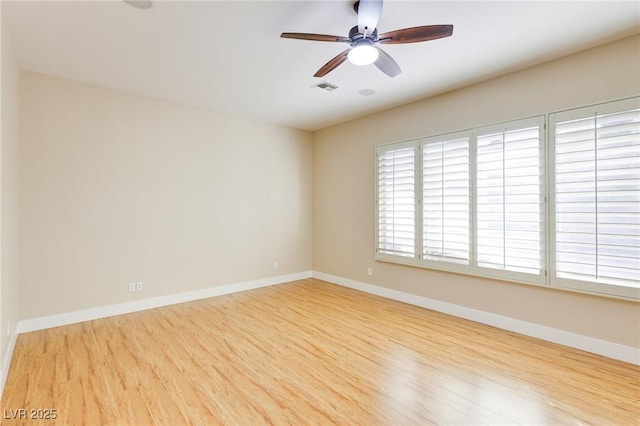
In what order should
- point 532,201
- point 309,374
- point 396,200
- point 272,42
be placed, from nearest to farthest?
point 309,374 < point 272,42 < point 532,201 < point 396,200

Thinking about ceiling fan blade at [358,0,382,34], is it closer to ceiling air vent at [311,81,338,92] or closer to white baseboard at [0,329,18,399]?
ceiling air vent at [311,81,338,92]

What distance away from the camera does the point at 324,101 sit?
443 cm

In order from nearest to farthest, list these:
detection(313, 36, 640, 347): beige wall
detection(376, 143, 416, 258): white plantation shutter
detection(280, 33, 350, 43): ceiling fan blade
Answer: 1. detection(280, 33, 350, 43): ceiling fan blade
2. detection(313, 36, 640, 347): beige wall
3. detection(376, 143, 416, 258): white plantation shutter

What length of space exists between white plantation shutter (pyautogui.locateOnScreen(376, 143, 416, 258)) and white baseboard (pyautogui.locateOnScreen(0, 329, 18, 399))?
169 inches

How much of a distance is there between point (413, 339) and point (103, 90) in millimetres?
4814

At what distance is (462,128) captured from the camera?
389 centimetres

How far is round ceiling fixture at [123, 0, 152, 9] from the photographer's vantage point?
2271 millimetres

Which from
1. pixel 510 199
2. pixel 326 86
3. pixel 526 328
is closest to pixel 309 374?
pixel 526 328

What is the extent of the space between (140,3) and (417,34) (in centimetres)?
209

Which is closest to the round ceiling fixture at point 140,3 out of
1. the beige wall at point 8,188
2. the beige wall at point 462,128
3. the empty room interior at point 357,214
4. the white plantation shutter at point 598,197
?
the empty room interior at point 357,214

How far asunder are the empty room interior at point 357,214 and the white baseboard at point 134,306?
0.08 feet

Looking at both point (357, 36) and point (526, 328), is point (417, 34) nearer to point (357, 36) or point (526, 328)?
point (357, 36)

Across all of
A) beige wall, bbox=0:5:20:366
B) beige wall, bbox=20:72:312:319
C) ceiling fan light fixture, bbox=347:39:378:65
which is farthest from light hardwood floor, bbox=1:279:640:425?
ceiling fan light fixture, bbox=347:39:378:65

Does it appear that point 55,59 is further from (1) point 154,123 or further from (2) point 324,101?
(2) point 324,101
